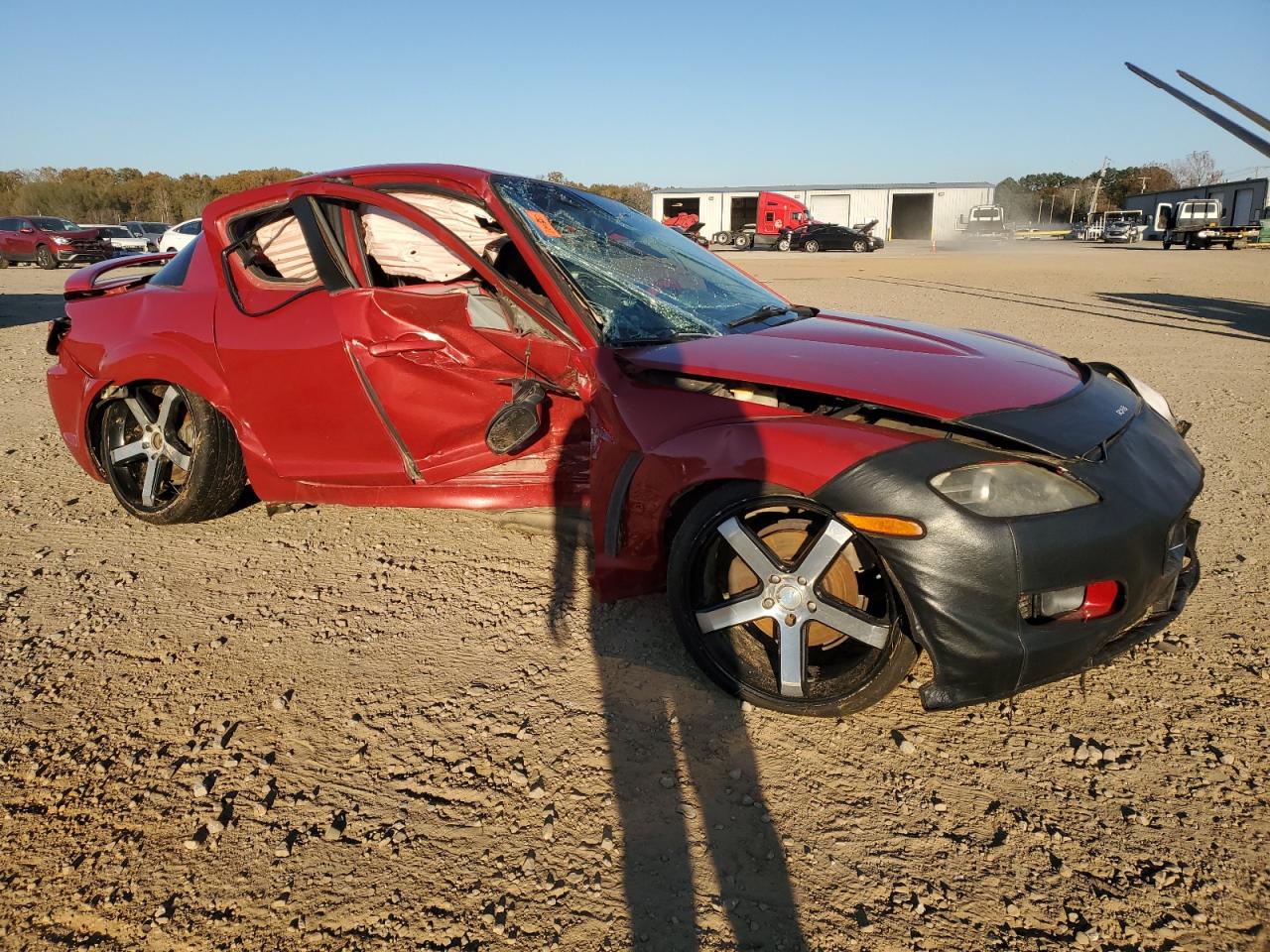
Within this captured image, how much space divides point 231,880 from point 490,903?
2.06ft

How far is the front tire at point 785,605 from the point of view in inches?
93.4

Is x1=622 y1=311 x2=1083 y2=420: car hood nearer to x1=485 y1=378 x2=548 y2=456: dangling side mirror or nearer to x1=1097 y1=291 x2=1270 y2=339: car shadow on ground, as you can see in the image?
x1=485 y1=378 x2=548 y2=456: dangling side mirror

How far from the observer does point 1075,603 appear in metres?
2.24

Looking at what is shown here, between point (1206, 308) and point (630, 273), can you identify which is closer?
point (630, 273)

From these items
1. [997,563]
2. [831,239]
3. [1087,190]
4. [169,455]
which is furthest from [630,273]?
[1087,190]

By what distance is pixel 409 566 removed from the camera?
370 centimetres

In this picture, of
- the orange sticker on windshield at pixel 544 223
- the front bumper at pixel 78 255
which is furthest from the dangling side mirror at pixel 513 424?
the front bumper at pixel 78 255

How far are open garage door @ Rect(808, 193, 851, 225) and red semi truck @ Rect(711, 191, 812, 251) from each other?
47.0 ft

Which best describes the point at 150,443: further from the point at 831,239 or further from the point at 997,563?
the point at 831,239

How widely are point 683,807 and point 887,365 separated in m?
1.48

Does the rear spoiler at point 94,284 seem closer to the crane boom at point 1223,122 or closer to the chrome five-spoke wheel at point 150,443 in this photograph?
the chrome five-spoke wheel at point 150,443

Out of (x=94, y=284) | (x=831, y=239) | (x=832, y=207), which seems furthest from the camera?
(x=832, y=207)

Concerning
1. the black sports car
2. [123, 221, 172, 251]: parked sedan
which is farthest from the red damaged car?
the black sports car

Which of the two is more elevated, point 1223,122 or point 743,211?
point 743,211
